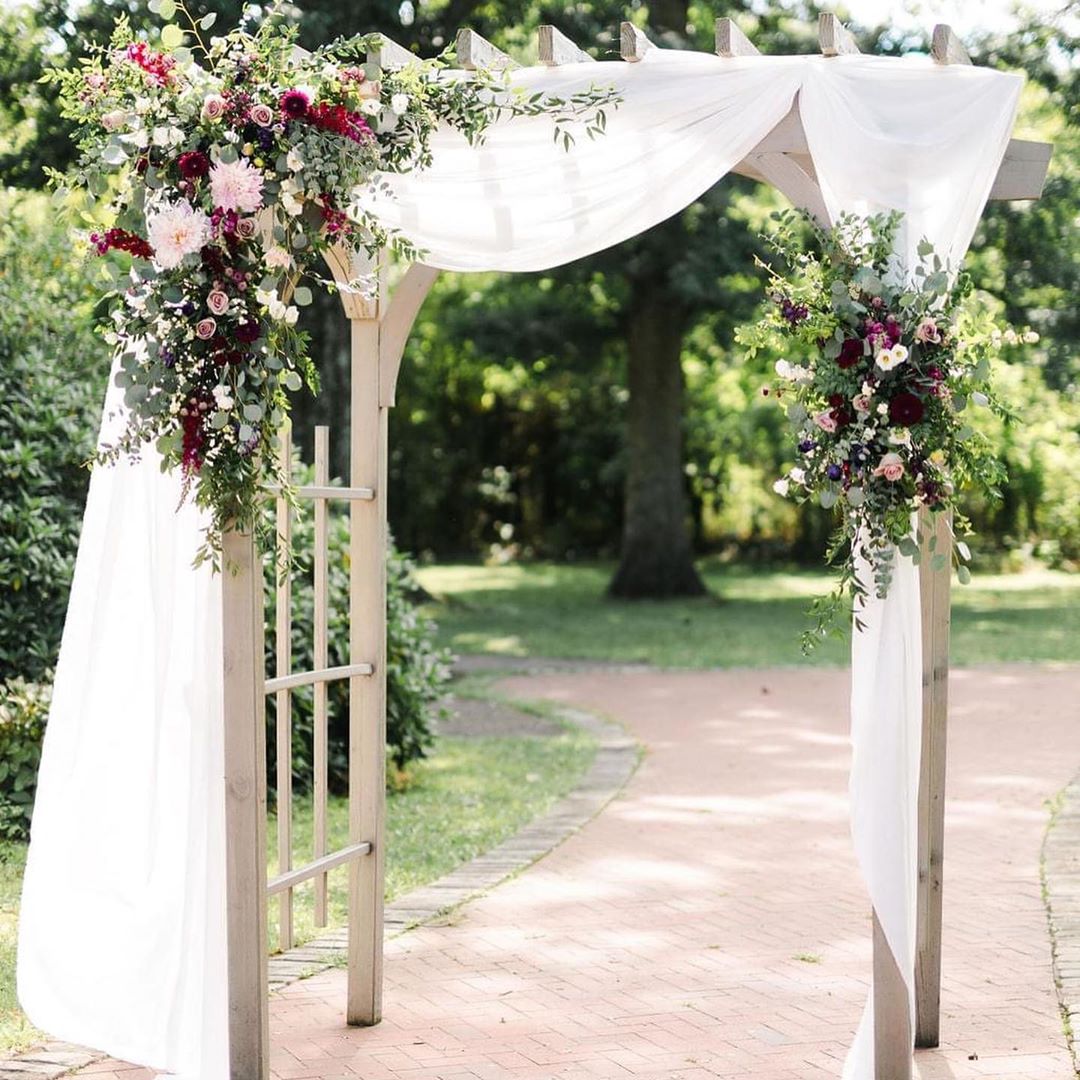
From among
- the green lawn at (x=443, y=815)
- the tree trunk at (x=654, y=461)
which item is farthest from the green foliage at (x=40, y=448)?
the tree trunk at (x=654, y=461)

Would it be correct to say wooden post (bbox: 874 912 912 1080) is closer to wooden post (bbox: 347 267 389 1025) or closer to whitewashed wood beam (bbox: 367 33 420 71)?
wooden post (bbox: 347 267 389 1025)

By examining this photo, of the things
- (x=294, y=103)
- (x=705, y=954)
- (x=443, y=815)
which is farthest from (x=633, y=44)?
(x=443, y=815)

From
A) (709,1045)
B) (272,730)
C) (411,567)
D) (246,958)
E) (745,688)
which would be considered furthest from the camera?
(745,688)

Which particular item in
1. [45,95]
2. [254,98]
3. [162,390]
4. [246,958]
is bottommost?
[246,958]

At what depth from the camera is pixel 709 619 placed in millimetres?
17359

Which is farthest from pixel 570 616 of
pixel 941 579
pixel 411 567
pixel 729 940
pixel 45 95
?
pixel 941 579

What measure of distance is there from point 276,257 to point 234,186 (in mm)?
207

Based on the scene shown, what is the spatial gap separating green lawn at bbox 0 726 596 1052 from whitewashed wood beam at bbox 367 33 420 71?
9.49ft

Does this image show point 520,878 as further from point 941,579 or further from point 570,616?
point 570,616

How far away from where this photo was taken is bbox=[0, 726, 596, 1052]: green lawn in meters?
5.70

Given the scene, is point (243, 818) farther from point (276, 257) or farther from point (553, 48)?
point (553, 48)

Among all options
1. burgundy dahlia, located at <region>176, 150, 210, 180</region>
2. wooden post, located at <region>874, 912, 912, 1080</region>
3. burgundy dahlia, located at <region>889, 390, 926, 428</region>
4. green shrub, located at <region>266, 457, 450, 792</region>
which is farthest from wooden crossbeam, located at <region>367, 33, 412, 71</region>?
green shrub, located at <region>266, 457, 450, 792</region>

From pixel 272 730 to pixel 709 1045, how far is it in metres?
3.29

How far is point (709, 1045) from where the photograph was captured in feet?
14.6
